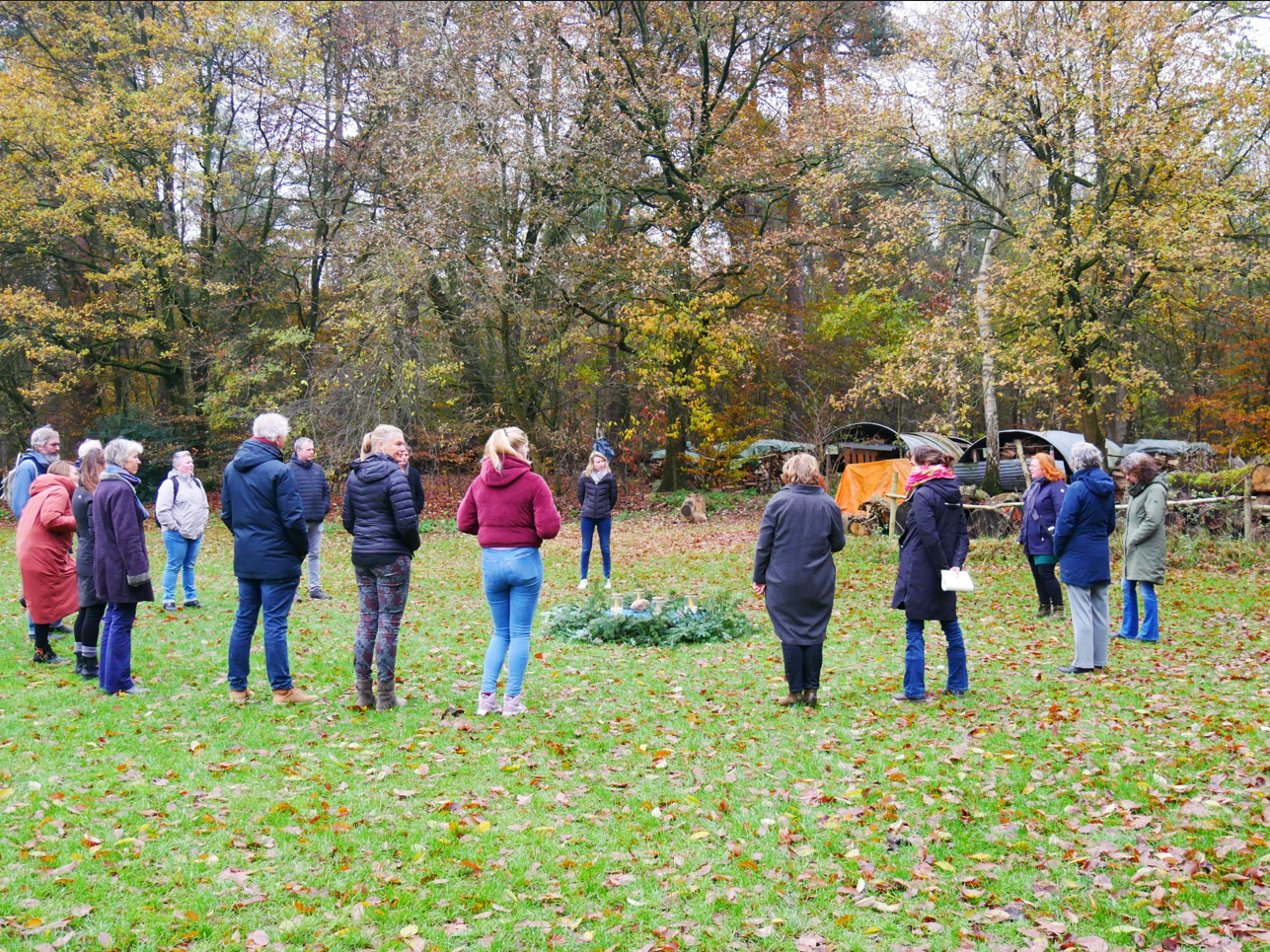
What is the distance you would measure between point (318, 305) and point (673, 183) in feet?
36.4

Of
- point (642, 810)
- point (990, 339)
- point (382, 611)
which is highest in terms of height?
point (990, 339)

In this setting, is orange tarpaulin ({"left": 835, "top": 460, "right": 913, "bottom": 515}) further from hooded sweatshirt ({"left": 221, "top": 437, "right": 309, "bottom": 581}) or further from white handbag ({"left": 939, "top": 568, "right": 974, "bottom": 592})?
hooded sweatshirt ({"left": 221, "top": 437, "right": 309, "bottom": 581})

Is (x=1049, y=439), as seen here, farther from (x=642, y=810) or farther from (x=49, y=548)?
(x=49, y=548)

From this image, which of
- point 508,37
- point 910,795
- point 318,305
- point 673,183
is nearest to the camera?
point 910,795

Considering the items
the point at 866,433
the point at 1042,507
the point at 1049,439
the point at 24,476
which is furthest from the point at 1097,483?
the point at 866,433

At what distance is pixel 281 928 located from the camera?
3447mm

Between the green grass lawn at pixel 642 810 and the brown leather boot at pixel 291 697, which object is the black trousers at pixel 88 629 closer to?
the green grass lawn at pixel 642 810

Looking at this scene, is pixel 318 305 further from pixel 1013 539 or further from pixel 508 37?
pixel 1013 539

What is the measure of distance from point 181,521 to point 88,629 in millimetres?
3072

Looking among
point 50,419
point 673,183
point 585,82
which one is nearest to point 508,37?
point 585,82

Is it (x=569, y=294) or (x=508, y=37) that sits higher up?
(x=508, y=37)

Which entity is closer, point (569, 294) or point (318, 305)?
point (569, 294)

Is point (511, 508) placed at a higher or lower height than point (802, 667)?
higher

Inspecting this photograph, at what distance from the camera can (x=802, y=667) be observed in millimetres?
6520
